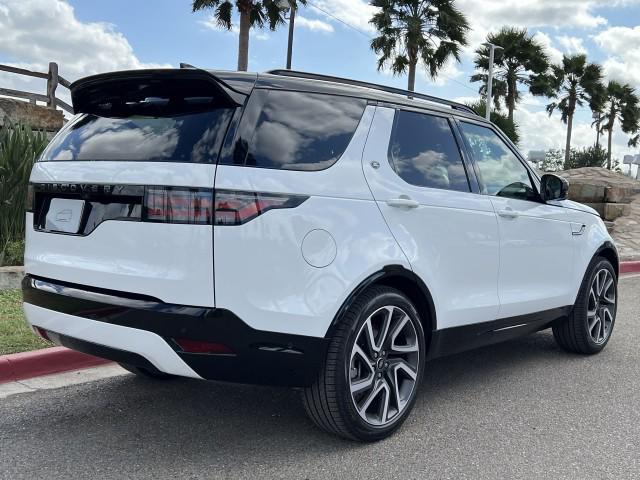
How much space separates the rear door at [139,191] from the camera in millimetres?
2738

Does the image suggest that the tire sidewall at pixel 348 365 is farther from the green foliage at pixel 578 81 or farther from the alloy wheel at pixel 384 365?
the green foliage at pixel 578 81

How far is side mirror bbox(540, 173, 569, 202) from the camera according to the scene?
15.0ft

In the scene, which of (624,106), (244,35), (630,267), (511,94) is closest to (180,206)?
(630,267)

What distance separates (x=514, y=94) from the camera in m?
38.3

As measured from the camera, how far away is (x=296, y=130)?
3.05 metres

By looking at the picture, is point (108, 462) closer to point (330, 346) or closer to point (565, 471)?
point (330, 346)

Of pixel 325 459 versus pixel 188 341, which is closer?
pixel 188 341

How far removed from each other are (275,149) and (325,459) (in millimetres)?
1478

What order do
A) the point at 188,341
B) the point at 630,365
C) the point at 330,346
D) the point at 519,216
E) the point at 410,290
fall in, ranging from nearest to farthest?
1. the point at 188,341
2. the point at 330,346
3. the point at 410,290
4. the point at 519,216
5. the point at 630,365

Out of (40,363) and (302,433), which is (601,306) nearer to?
(302,433)

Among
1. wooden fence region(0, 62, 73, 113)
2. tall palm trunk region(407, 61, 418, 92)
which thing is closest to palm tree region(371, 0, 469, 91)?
tall palm trunk region(407, 61, 418, 92)

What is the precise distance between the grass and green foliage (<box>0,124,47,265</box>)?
1607mm

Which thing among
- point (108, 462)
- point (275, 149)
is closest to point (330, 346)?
point (275, 149)

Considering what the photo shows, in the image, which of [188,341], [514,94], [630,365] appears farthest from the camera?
[514,94]
